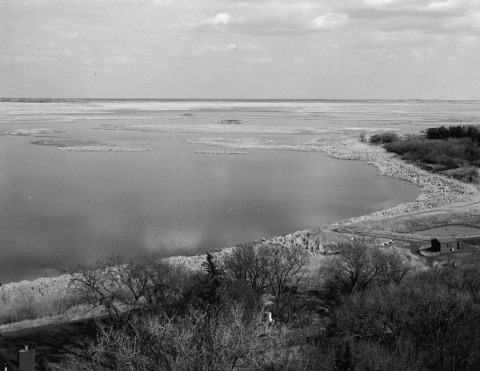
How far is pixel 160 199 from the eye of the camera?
88.1 ft

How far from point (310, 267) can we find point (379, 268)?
2.52 metres

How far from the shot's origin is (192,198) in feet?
89.1

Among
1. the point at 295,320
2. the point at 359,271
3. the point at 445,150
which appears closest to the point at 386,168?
the point at 445,150

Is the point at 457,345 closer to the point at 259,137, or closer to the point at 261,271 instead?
the point at 261,271

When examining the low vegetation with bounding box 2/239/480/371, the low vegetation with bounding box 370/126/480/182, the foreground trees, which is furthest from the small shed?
the low vegetation with bounding box 370/126/480/182

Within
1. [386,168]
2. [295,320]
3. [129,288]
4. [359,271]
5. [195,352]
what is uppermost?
[195,352]

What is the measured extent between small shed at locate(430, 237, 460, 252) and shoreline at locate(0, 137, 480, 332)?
3.04 metres

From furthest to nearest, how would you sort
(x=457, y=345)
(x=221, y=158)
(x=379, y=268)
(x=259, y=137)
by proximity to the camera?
(x=259, y=137) → (x=221, y=158) → (x=379, y=268) → (x=457, y=345)

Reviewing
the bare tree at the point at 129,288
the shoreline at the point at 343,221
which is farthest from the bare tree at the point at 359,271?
the bare tree at the point at 129,288

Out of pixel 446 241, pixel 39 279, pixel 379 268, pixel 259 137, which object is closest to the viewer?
pixel 379 268

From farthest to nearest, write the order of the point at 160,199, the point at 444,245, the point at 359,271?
the point at 160,199 → the point at 444,245 → the point at 359,271

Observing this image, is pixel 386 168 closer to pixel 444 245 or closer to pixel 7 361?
pixel 444 245

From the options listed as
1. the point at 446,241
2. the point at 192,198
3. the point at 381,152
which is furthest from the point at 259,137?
the point at 446,241

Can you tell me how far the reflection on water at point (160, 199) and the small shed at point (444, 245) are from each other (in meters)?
5.07
